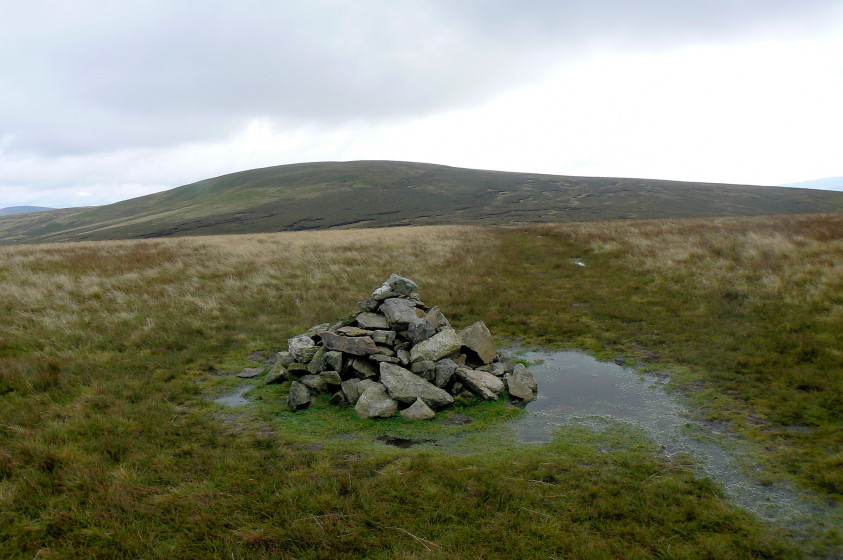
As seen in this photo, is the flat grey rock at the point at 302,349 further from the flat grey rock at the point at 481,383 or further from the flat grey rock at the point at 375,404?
the flat grey rock at the point at 481,383

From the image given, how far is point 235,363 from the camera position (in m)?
9.91

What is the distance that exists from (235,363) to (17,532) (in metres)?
5.62

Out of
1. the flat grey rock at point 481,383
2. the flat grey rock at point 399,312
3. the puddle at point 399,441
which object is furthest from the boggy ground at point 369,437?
the flat grey rock at point 399,312

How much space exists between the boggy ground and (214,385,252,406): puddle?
0.26 meters

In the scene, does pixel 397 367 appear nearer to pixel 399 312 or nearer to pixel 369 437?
pixel 369 437

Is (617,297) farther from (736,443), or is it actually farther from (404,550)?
(404,550)

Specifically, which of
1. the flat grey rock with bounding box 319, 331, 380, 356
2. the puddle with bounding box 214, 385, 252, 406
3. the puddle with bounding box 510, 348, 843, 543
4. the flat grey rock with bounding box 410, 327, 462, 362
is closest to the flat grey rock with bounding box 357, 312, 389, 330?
the flat grey rock with bounding box 319, 331, 380, 356

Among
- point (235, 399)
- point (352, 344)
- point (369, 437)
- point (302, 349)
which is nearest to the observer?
point (369, 437)

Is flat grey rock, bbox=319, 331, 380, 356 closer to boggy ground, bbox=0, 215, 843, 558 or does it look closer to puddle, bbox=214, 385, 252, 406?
boggy ground, bbox=0, 215, 843, 558

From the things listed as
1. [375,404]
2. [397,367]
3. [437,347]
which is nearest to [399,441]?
[375,404]

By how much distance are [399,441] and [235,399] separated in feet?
12.1

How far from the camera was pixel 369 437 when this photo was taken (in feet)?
Answer: 21.9

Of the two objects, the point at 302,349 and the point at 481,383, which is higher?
the point at 302,349

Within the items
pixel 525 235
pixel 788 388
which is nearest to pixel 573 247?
pixel 525 235
